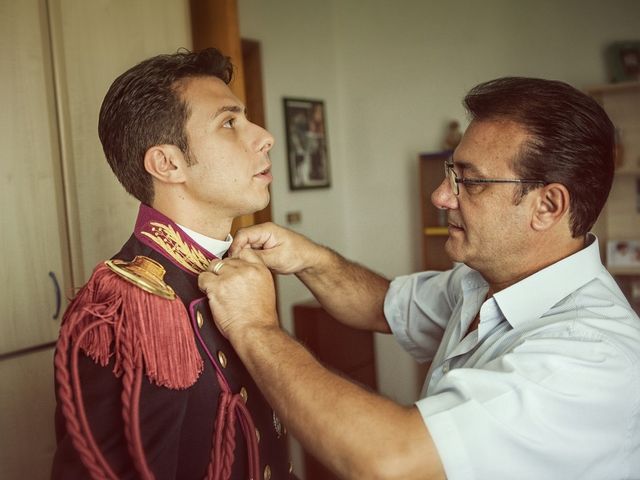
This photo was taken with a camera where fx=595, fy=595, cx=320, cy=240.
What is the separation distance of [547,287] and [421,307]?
51 cm

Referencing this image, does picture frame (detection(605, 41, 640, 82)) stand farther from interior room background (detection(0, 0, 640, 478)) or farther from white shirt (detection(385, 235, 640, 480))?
white shirt (detection(385, 235, 640, 480))

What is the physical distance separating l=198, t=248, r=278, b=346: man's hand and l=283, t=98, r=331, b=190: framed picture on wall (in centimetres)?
280

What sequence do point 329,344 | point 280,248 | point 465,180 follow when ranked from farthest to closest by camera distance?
1. point 329,344
2. point 280,248
3. point 465,180

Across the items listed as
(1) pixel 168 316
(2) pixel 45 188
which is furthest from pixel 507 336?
(2) pixel 45 188

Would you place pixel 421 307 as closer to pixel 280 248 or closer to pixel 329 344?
pixel 280 248

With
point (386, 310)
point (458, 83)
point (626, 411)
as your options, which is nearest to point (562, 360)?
point (626, 411)

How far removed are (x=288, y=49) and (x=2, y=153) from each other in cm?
251

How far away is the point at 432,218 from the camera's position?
3.98m

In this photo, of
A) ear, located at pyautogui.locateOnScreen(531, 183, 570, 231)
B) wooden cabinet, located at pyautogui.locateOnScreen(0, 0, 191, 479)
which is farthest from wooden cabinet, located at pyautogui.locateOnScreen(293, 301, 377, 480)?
ear, located at pyautogui.locateOnScreen(531, 183, 570, 231)

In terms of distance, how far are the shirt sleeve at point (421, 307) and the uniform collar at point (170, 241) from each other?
715 millimetres

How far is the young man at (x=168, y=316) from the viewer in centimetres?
101

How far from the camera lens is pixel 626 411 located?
1101 mm

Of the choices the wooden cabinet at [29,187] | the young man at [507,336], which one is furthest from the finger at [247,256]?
the wooden cabinet at [29,187]

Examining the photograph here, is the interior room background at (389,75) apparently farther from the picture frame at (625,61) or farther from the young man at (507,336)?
the young man at (507,336)
